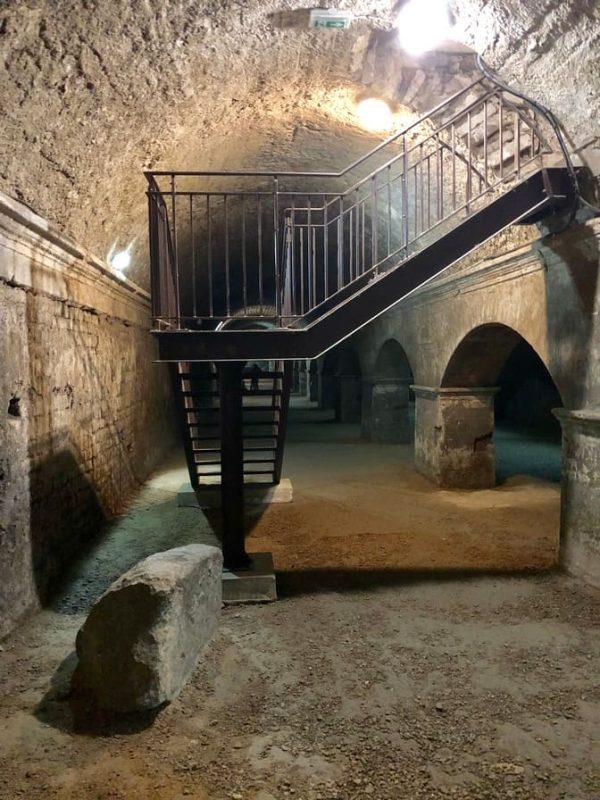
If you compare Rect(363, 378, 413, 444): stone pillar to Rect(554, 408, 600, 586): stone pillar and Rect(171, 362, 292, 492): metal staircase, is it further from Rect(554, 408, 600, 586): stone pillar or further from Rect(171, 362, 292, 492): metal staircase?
Rect(554, 408, 600, 586): stone pillar

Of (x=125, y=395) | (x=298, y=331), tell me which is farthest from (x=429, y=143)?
(x=125, y=395)

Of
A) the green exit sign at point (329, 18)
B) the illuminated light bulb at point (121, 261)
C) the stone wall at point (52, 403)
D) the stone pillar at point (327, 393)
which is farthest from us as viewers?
the stone pillar at point (327, 393)

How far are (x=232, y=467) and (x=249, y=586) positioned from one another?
1.03 m

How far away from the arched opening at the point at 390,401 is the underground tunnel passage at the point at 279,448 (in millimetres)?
4853

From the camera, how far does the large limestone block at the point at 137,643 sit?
11.0ft

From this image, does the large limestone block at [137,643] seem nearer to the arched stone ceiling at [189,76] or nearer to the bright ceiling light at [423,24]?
the arched stone ceiling at [189,76]

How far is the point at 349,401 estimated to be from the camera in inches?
709

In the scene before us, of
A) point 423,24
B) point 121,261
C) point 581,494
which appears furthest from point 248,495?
point 423,24

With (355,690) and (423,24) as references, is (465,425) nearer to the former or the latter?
(423,24)

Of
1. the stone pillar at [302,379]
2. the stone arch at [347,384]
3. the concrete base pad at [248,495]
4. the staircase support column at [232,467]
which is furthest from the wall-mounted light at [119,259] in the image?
the stone pillar at [302,379]

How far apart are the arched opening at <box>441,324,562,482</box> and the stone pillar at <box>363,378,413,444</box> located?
2086 millimetres

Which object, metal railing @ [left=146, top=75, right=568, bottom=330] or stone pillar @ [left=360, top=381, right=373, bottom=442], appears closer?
metal railing @ [left=146, top=75, right=568, bottom=330]

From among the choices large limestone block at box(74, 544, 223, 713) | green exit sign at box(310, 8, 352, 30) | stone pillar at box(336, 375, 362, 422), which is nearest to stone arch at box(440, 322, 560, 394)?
green exit sign at box(310, 8, 352, 30)

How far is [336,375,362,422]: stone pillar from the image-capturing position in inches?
706
